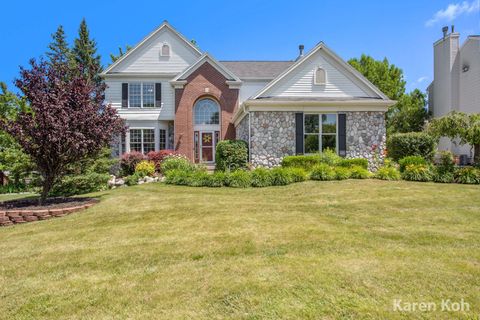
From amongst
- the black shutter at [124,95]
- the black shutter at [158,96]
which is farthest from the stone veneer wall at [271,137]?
the black shutter at [124,95]

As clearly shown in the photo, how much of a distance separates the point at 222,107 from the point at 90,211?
1184 centimetres

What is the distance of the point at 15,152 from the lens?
53.0ft

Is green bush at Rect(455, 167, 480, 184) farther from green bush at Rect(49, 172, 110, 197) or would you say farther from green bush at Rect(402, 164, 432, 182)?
green bush at Rect(49, 172, 110, 197)

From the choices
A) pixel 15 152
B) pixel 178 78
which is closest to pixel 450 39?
pixel 178 78

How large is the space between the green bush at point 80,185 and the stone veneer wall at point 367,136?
11.7m

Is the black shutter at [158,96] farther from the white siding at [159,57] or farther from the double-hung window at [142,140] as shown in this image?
the double-hung window at [142,140]

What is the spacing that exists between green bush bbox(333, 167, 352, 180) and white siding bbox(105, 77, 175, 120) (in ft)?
38.2

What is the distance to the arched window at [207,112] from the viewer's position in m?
18.8

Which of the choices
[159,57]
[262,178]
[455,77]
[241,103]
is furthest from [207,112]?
[455,77]

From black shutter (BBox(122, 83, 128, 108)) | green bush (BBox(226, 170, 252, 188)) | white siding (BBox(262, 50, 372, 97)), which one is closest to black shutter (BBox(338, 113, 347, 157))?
white siding (BBox(262, 50, 372, 97))

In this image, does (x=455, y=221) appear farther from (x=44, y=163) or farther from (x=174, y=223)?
(x=44, y=163)

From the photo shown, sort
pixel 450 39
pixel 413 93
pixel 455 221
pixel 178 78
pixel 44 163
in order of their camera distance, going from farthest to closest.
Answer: pixel 413 93 < pixel 450 39 < pixel 178 78 < pixel 44 163 < pixel 455 221

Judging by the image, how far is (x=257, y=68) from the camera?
22641 millimetres

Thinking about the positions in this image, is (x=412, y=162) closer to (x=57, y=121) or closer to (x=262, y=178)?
(x=262, y=178)
